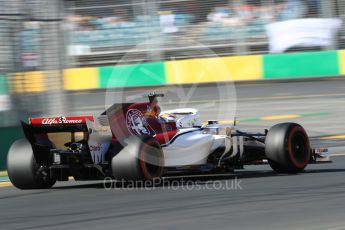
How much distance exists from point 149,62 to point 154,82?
0.67 meters

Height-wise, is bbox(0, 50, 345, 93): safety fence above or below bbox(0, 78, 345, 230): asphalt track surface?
above

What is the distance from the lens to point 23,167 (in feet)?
30.7

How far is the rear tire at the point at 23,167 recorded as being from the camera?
933 cm

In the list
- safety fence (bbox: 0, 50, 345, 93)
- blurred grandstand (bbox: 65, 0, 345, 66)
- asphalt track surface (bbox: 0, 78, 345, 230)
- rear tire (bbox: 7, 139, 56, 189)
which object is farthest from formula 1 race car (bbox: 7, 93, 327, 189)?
blurred grandstand (bbox: 65, 0, 345, 66)

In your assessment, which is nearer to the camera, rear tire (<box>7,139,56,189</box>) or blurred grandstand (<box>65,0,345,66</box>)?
rear tire (<box>7,139,56,189</box>)

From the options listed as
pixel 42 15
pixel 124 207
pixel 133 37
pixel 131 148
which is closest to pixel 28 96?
pixel 42 15

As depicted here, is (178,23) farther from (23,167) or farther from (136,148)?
(136,148)

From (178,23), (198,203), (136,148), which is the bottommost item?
(198,203)

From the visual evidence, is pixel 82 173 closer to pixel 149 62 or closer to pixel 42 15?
pixel 42 15

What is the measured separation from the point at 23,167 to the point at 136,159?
4.69 feet

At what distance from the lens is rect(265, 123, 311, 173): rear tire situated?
9.62 meters

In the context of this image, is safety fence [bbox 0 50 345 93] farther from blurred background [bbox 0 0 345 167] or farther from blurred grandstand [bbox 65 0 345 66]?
blurred grandstand [bbox 65 0 345 66]

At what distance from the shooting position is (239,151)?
9.90m

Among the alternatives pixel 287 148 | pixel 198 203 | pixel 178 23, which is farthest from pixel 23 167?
pixel 178 23
